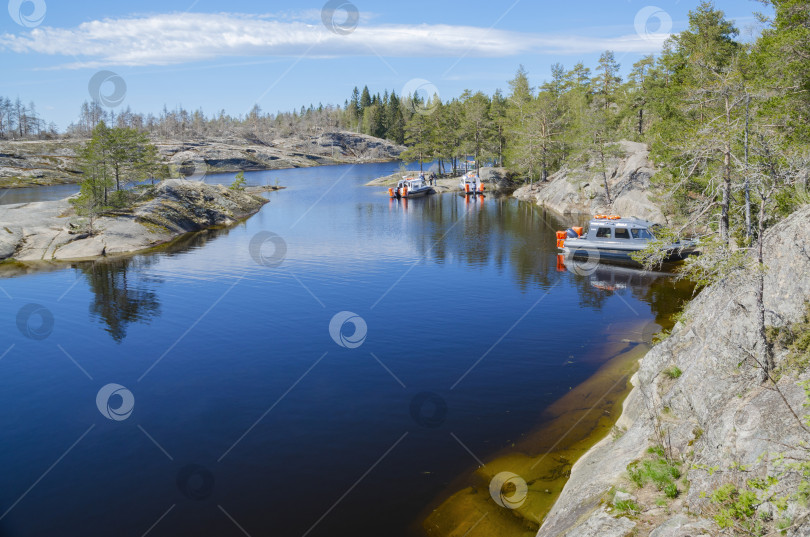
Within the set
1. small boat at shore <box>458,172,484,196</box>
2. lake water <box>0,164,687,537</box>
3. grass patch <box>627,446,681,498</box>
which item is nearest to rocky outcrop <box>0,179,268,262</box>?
lake water <box>0,164,687,537</box>

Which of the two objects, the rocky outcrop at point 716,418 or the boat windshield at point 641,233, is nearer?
the rocky outcrop at point 716,418

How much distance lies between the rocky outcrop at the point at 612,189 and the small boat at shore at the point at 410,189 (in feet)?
57.8

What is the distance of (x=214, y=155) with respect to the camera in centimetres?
15338

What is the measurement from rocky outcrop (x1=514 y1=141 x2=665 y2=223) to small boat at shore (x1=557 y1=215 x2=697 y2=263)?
11.3 meters

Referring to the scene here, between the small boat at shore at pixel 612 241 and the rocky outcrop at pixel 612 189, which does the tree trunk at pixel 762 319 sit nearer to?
the small boat at shore at pixel 612 241

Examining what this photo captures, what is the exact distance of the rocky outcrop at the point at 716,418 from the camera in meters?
7.87

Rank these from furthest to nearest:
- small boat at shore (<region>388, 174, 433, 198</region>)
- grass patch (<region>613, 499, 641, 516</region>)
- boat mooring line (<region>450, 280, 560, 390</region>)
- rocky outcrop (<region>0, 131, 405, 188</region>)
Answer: rocky outcrop (<region>0, 131, 405, 188</region>) < small boat at shore (<region>388, 174, 433, 198</region>) < boat mooring line (<region>450, 280, 560, 390</region>) < grass patch (<region>613, 499, 641, 516</region>)

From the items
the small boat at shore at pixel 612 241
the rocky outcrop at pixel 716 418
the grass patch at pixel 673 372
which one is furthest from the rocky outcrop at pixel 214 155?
the rocky outcrop at pixel 716 418

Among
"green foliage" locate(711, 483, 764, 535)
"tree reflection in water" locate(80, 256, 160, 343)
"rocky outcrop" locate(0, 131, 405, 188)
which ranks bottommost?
"tree reflection in water" locate(80, 256, 160, 343)

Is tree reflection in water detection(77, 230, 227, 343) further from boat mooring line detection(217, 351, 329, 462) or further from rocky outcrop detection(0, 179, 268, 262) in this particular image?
boat mooring line detection(217, 351, 329, 462)

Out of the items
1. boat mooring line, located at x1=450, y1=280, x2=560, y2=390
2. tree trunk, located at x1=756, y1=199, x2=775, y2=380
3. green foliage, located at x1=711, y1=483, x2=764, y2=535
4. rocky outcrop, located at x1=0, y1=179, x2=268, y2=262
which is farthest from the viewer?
rocky outcrop, located at x1=0, y1=179, x2=268, y2=262

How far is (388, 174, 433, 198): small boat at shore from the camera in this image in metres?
→ 81.2

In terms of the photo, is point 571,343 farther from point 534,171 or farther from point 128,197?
point 534,171

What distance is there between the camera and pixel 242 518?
42.4ft
